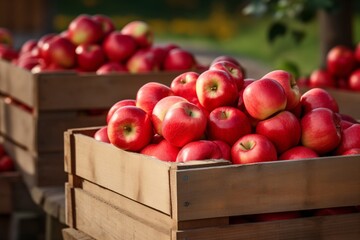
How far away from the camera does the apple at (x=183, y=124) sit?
9.80 feet

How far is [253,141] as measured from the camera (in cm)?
297

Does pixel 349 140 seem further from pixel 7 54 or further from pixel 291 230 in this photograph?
pixel 7 54

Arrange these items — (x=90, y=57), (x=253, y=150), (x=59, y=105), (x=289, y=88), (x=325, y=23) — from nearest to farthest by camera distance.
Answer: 1. (x=253, y=150)
2. (x=289, y=88)
3. (x=59, y=105)
4. (x=90, y=57)
5. (x=325, y=23)

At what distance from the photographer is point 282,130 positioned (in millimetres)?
3008

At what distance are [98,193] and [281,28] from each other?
3.15 meters

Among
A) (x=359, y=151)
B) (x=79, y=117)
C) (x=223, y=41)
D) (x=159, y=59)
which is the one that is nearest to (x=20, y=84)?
(x=79, y=117)

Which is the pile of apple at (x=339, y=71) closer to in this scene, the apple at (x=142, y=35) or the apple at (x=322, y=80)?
the apple at (x=322, y=80)

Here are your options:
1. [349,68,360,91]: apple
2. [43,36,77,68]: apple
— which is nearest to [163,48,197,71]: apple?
[43,36,77,68]: apple

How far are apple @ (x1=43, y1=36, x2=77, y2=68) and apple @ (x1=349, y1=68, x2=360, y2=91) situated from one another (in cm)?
150

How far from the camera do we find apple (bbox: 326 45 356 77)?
546 cm

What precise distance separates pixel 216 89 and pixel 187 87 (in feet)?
0.66

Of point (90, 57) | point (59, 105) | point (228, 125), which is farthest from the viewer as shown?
point (90, 57)

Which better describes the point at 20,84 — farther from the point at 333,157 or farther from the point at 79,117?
the point at 333,157

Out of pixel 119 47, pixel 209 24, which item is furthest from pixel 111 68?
pixel 209 24
